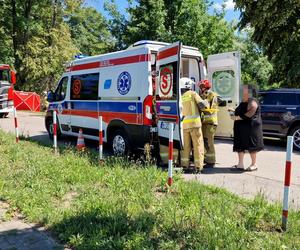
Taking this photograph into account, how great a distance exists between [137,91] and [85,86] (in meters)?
2.53

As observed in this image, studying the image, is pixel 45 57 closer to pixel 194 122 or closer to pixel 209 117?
pixel 209 117

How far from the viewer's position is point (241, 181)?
299 inches

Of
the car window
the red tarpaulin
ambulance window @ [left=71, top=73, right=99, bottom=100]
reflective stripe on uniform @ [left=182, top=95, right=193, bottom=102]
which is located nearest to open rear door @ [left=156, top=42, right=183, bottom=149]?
reflective stripe on uniform @ [left=182, top=95, right=193, bottom=102]

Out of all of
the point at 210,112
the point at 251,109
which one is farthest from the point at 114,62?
the point at 251,109

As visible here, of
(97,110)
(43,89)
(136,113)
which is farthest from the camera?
(43,89)

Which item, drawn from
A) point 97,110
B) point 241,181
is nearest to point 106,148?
A: point 97,110

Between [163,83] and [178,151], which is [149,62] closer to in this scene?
[163,83]

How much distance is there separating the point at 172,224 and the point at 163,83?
13.4 ft

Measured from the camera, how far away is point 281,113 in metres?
12.2

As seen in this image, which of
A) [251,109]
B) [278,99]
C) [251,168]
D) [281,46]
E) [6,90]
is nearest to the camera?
[251,109]

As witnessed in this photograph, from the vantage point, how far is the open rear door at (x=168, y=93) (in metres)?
7.77

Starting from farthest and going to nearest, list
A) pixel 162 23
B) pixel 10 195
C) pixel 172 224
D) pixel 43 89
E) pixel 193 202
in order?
pixel 43 89 < pixel 162 23 < pixel 10 195 < pixel 193 202 < pixel 172 224

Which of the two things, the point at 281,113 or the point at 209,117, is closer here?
the point at 209,117

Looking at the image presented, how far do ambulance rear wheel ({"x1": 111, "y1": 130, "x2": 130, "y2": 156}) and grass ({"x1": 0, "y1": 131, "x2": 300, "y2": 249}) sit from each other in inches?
59.5
